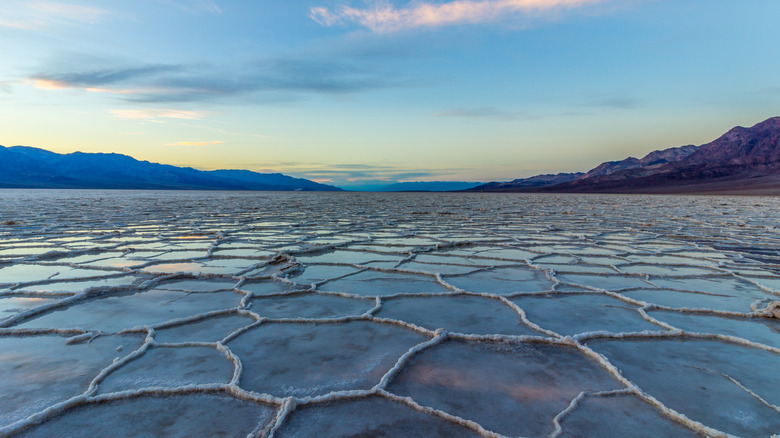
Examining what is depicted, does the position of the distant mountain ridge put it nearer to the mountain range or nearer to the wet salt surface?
the mountain range

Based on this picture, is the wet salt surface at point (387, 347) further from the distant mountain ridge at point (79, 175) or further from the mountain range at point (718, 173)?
the distant mountain ridge at point (79, 175)

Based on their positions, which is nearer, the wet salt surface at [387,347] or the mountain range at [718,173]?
the wet salt surface at [387,347]

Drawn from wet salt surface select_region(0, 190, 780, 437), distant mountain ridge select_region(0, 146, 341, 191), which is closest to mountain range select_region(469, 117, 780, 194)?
wet salt surface select_region(0, 190, 780, 437)

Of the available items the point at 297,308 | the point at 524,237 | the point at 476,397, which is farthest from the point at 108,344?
the point at 524,237

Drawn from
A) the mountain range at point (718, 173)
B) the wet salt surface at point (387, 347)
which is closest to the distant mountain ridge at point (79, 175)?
the mountain range at point (718, 173)

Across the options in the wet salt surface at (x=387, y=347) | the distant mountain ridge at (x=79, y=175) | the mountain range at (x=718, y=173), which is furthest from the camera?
the distant mountain ridge at (x=79, y=175)

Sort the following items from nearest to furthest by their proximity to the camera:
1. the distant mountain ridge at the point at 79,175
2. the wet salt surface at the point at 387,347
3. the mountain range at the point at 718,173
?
1. the wet salt surface at the point at 387,347
2. the mountain range at the point at 718,173
3. the distant mountain ridge at the point at 79,175

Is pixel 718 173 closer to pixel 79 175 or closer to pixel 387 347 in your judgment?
pixel 387 347

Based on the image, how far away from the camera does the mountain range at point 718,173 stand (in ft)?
168

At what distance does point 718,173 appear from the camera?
191 feet

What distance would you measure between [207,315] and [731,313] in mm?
3014

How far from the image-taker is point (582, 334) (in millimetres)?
2080

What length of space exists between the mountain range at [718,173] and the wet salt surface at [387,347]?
156ft

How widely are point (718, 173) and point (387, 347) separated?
7237 cm
